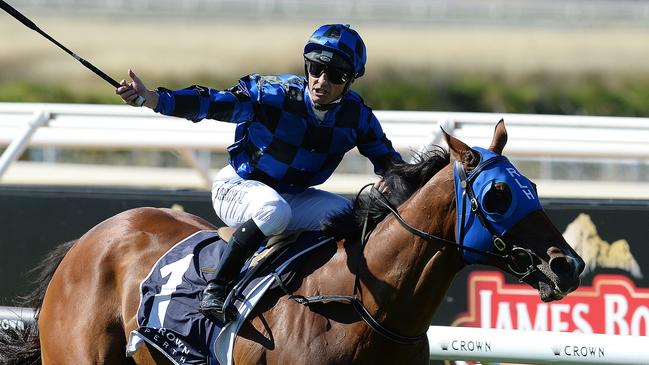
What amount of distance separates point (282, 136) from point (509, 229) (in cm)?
97

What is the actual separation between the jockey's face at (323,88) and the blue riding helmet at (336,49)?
59 millimetres

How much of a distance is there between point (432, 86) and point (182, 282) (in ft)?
69.9

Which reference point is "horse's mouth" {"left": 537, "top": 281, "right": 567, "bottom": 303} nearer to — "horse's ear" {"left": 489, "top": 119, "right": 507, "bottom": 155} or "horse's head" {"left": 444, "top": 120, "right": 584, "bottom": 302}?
"horse's head" {"left": 444, "top": 120, "right": 584, "bottom": 302}

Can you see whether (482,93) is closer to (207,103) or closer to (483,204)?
(207,103)

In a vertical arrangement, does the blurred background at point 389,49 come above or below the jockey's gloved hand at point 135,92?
above

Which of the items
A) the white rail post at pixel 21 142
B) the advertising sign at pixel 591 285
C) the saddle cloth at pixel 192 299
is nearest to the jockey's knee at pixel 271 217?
the saddle cloth at pixel 192 299

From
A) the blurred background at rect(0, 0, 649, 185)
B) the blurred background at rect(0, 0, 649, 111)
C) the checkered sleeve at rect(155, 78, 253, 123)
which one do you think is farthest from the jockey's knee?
the blurred background at rect(0, 0, 649, 111)

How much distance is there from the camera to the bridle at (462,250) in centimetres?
330

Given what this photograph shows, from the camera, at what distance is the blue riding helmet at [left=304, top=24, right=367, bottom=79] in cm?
372

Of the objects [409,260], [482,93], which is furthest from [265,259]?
[482,93]

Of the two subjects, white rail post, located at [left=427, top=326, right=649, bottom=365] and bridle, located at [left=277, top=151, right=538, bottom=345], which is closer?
bridle, located at [left=277, top=151, right=538, bottom=345]

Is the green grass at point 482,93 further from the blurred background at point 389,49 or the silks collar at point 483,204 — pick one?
the silks collar at point 483,204

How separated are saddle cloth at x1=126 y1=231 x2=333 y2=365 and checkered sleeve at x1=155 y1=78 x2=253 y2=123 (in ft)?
1.71

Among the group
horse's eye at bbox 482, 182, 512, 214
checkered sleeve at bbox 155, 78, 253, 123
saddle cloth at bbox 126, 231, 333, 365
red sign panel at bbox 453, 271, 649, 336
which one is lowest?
red sign panel at bbox 453, 271, 649, 336
